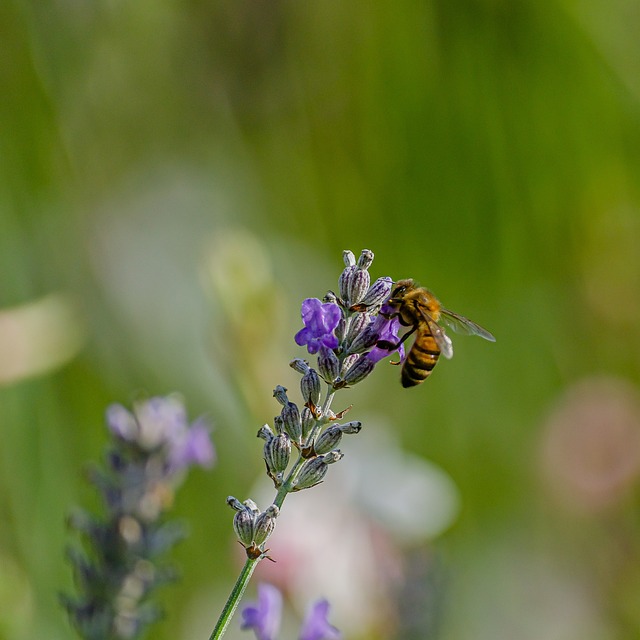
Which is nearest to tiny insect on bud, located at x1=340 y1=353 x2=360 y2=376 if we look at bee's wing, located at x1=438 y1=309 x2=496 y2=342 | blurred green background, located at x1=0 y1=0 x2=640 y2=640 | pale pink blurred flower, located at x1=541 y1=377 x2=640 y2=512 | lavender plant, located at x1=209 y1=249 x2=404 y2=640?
lavender plant, located at x1=209 y1=249 x2=404 y2=640

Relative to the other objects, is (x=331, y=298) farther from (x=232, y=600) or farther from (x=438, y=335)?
(x=438, y=335)

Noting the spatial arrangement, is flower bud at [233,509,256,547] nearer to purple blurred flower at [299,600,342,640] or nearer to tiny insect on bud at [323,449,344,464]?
tiny insect on bud at [323,449,344,464]

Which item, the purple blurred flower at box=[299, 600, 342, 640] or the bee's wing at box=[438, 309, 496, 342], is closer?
the purple blurred flower at box=[299, 600, 342, 640]

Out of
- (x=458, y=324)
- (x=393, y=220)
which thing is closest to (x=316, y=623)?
(x=458, y=324)

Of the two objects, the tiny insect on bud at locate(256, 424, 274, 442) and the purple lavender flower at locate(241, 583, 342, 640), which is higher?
the tiny insect on bud at locate(256, 424, 274, 442)

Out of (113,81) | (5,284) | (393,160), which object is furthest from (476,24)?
(5,284)

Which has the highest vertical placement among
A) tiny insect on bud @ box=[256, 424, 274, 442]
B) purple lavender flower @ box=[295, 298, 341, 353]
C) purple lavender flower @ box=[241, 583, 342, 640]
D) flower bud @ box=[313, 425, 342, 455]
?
purple lavender flower @ box=[295, 298, 341, 353]

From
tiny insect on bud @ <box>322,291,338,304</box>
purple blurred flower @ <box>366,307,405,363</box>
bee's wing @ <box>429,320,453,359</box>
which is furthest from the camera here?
bee's wing @ <box>429,320,453,359</box>
